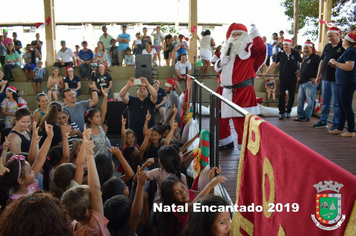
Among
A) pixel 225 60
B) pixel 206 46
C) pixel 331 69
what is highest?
pixel 206 46

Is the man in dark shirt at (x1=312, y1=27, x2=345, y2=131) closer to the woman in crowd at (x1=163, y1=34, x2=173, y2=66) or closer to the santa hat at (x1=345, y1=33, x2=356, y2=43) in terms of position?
the santa hat at (x1=345, y1=33, x2=356, y2=43)

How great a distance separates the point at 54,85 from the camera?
9352mm

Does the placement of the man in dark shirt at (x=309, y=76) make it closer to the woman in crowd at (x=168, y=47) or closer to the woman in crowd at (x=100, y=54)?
the woman in crowd at (x=168, y=47)

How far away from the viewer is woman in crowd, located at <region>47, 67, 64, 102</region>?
9.16 m

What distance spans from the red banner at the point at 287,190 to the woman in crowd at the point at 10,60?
10466mm

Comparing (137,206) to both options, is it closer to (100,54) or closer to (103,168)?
(103,168)

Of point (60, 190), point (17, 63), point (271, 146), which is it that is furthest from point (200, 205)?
point (17, 63)

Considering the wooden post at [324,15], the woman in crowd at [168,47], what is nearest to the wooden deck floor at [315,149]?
the woman in crowd at [168,47]

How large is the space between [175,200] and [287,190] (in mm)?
1216

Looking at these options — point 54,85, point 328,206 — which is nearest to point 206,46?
point 54,85

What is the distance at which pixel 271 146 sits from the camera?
128 cm

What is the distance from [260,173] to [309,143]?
3.36 metres

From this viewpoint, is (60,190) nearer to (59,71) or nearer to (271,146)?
(271,146)

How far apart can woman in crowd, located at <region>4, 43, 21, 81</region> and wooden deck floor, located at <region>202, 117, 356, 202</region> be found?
24.7 feet
